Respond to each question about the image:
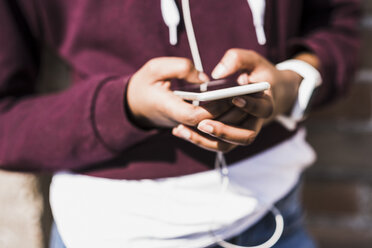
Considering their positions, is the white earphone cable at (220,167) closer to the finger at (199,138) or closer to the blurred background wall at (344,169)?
the finger at (199,138)

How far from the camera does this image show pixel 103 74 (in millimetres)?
586

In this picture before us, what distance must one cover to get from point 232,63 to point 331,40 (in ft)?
1.04

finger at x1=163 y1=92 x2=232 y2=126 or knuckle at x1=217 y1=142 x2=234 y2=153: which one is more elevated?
finger at x1=163 y1=92 x2=232 y2=126

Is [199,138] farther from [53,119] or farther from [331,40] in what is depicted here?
[331,40]

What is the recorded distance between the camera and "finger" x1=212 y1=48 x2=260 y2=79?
1.60ft

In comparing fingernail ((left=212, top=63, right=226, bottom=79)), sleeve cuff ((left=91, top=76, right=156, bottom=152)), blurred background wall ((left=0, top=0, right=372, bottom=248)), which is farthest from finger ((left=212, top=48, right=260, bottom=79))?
blurred background wall ((left=0, top=0, right=372, bottom=248))

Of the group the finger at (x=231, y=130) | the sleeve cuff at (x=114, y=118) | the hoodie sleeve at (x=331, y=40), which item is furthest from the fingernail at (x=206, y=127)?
the hoodie sleeve at (x=331, y=40)

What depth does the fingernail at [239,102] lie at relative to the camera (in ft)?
1.50

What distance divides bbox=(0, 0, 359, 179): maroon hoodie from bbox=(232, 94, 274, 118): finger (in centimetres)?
12

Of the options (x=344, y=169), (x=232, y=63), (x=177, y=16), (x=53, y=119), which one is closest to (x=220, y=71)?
(x=232, y=63)

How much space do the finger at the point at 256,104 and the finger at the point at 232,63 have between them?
4cm

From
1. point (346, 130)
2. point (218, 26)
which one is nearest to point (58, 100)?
point (218, 26)

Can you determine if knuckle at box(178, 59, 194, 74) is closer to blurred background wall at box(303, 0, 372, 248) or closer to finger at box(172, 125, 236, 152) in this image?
finger at box(172, 125, 236, 152)

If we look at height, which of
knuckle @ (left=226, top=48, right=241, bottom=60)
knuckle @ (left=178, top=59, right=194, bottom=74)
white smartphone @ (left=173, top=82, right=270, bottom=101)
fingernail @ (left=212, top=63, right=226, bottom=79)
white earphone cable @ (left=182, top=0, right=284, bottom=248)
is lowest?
white earphone cable @ (left=182, top=0, right=284, bottom=248)
